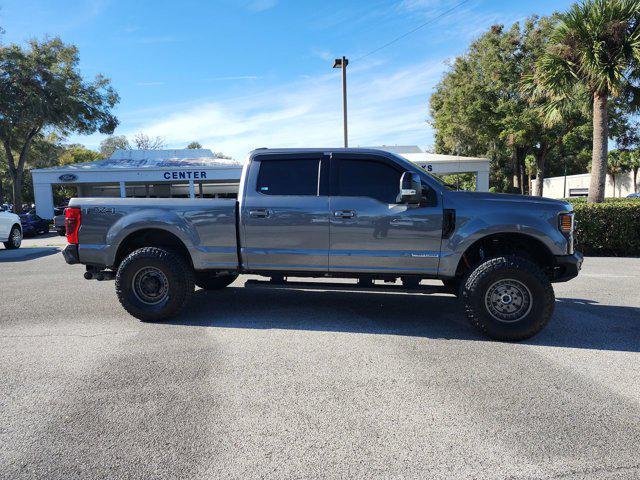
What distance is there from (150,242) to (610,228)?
413 inches

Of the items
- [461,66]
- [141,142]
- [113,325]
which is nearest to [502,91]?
[461,66]

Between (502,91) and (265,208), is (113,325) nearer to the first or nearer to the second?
(265,208)

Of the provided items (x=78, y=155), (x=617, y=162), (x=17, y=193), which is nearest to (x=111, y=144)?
(x=78, y=155)

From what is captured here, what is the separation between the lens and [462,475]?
2441mm

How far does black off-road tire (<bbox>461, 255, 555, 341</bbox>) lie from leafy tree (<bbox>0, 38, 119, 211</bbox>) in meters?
30.1

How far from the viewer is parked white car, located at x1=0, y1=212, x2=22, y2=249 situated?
13.8m

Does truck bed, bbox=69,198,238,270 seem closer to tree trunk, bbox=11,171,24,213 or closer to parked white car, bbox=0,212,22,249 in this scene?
parked white car, bbox=0,212,22,249

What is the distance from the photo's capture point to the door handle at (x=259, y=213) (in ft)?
16.8

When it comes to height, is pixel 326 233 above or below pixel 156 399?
above

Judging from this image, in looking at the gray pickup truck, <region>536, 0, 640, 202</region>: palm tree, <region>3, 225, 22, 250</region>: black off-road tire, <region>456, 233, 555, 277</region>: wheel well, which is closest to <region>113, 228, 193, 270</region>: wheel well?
the gray pickup truck

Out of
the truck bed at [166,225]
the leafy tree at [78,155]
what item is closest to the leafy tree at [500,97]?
the truck bed at [166,225]

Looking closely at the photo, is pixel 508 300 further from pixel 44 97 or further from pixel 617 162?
pixel 617 162

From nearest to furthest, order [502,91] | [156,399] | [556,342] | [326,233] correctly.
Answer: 1. [156,399]
2. [556,342]
3. [326,233]
4. [502,91]

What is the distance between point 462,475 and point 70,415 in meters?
2.63
